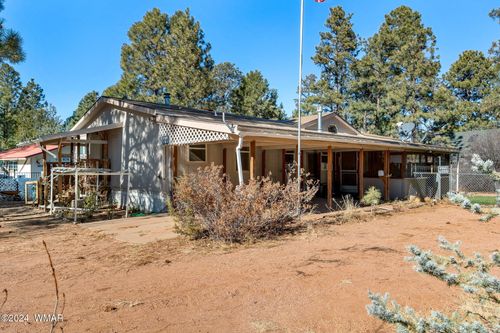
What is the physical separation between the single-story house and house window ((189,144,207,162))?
36 millimetres

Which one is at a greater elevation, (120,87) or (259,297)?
(120,87)

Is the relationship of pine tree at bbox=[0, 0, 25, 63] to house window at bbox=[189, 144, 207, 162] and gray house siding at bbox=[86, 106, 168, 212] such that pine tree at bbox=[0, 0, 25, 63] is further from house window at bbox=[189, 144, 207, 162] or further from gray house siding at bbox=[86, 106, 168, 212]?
house window at bbox=[189, 144, 207, 162]

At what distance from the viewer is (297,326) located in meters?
3.56

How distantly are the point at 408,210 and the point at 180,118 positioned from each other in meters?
8.81

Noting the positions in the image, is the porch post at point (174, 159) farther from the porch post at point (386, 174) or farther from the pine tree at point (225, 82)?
the pine tree at point (225, 82)

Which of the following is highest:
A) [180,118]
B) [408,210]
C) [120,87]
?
[120,87]

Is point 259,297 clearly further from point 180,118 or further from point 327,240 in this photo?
point 180,118

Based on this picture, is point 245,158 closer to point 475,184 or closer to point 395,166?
point 395,166

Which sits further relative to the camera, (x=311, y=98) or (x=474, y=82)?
(x=311, y=98)

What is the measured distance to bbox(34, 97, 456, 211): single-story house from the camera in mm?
10461

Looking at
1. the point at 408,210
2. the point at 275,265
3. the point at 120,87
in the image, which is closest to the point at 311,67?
the point at 120,87

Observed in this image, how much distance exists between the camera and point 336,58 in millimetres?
33656

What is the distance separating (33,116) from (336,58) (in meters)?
34.1

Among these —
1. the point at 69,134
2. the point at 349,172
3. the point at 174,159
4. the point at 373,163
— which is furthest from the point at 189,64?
the point at 174,159
